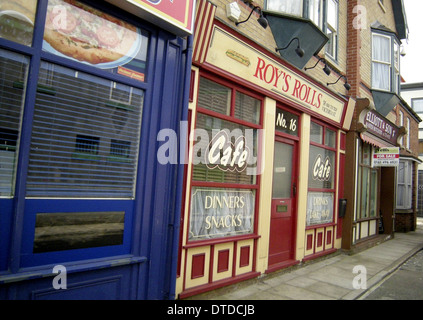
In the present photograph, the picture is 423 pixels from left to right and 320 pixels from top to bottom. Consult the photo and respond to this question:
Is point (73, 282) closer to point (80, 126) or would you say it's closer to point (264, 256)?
point (80, 126)

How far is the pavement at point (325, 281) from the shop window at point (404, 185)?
702 cm

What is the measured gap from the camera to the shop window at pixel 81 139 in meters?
2.75

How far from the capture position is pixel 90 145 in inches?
120

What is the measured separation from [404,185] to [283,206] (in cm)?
1122

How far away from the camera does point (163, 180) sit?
355 cm

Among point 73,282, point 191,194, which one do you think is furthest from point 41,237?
point 191,194

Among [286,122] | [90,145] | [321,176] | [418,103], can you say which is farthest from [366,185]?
[418,103]

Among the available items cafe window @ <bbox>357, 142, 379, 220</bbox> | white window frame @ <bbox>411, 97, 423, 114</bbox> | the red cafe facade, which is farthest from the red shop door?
white window frame @ <bbox>411, 97, 423, 114</bbox>

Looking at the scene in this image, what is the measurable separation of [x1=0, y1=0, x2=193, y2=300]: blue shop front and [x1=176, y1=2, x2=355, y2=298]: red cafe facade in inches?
19.6

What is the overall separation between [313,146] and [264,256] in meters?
2.99

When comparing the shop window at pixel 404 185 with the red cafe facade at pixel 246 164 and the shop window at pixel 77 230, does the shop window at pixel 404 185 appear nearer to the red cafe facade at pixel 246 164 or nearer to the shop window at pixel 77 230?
the red cafe facade at pixel 246 164

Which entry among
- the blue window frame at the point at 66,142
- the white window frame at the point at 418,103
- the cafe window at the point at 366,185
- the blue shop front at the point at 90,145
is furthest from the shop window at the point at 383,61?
the white window frame at the point at 418,103

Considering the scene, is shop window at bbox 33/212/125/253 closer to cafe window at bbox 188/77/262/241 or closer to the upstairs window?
cafe window at bbox 188/77/262/241

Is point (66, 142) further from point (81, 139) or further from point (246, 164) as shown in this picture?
point (246, 164)
